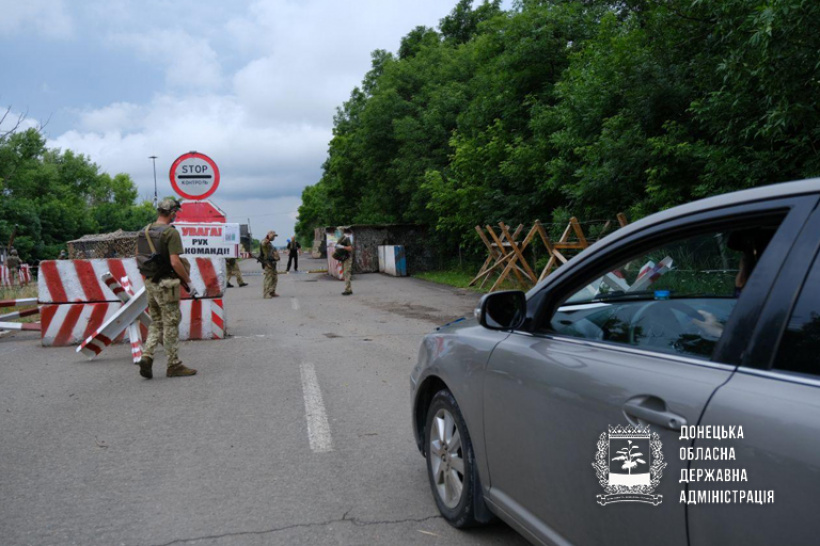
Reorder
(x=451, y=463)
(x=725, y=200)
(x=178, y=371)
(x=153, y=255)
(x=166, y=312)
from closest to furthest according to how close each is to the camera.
→ (x=725, y=200), (x=451, y=463), (x=153, y=255), (x=166, y=312), (x=178, y=371)

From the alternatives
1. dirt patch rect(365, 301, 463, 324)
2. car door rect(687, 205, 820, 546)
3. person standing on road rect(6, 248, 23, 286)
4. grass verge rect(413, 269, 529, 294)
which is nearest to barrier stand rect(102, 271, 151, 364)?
dirt patch rect(365, 301, 463, 324)

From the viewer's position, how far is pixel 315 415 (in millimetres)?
5664

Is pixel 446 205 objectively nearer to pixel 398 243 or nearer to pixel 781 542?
pixel 398 243

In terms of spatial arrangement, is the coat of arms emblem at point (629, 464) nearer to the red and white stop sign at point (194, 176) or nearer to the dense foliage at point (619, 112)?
the dense foliage at point (619, 112)

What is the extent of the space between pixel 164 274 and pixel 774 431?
22.0 feet

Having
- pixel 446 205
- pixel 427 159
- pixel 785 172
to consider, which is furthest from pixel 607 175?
pixel 427 159

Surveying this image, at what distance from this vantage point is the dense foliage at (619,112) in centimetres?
813

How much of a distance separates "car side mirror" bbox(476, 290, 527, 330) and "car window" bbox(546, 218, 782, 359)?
0.17 m

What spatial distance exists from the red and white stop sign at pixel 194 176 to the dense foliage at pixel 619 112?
7.20 meters

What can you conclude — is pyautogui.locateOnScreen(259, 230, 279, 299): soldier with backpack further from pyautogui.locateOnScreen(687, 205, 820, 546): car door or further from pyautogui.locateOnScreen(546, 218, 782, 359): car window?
pyautogui.locateOnScreen(687, 205, 820, 546): car door

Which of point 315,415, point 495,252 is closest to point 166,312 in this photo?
point 315,415

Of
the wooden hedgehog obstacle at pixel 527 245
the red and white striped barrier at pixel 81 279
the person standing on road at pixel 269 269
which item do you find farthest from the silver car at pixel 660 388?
the person standing on road at pixel 269 269

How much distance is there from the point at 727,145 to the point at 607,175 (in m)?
2.78

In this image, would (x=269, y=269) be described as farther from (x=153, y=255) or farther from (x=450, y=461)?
(x=450, y=461)
